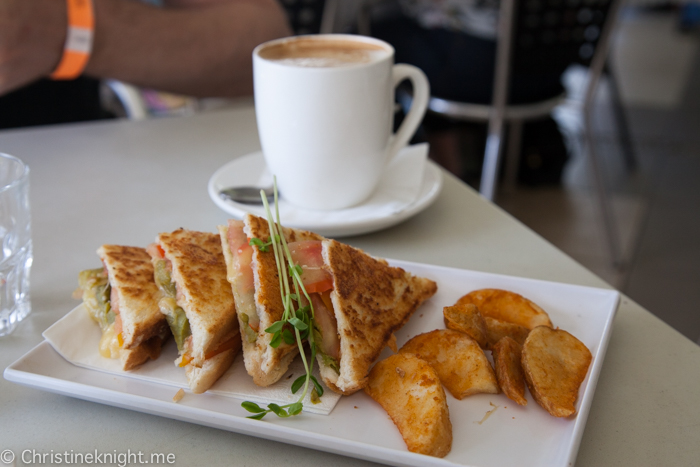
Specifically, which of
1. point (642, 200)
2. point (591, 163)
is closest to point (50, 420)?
point (591, 163)

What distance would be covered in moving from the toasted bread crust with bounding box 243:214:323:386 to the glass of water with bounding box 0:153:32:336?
Result: 41 cm

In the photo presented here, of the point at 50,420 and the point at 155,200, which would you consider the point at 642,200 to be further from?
the point at 50,420

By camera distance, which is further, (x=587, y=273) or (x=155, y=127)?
(x=155, y=127)

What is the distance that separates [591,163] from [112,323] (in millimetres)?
2983

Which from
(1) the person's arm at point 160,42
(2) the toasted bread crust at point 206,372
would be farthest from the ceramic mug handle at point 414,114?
(1) the person's arm at point 160,42

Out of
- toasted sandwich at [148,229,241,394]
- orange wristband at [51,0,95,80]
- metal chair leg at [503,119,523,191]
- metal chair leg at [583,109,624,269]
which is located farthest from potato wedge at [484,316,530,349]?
metal chair leg at [503,119,523,191]

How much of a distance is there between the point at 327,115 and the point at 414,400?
664mm

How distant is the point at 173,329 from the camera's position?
34.0 inches

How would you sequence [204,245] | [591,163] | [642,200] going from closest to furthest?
[204,245] < [591,163] < [642,200]

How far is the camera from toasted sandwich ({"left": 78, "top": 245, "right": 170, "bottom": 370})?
83cm

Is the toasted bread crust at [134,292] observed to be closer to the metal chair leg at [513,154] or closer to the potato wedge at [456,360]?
the potato wedge at [456,360]

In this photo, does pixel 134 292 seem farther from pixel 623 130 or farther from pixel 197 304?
pixel 623 130

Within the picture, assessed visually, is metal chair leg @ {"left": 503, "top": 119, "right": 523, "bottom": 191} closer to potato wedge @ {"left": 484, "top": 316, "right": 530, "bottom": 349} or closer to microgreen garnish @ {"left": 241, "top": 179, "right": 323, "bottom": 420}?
potato wedge @ {"left": 484, "top": 316, "right": 530, "bottom": 349}

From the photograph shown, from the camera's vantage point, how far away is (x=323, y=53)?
1378 millimetres
